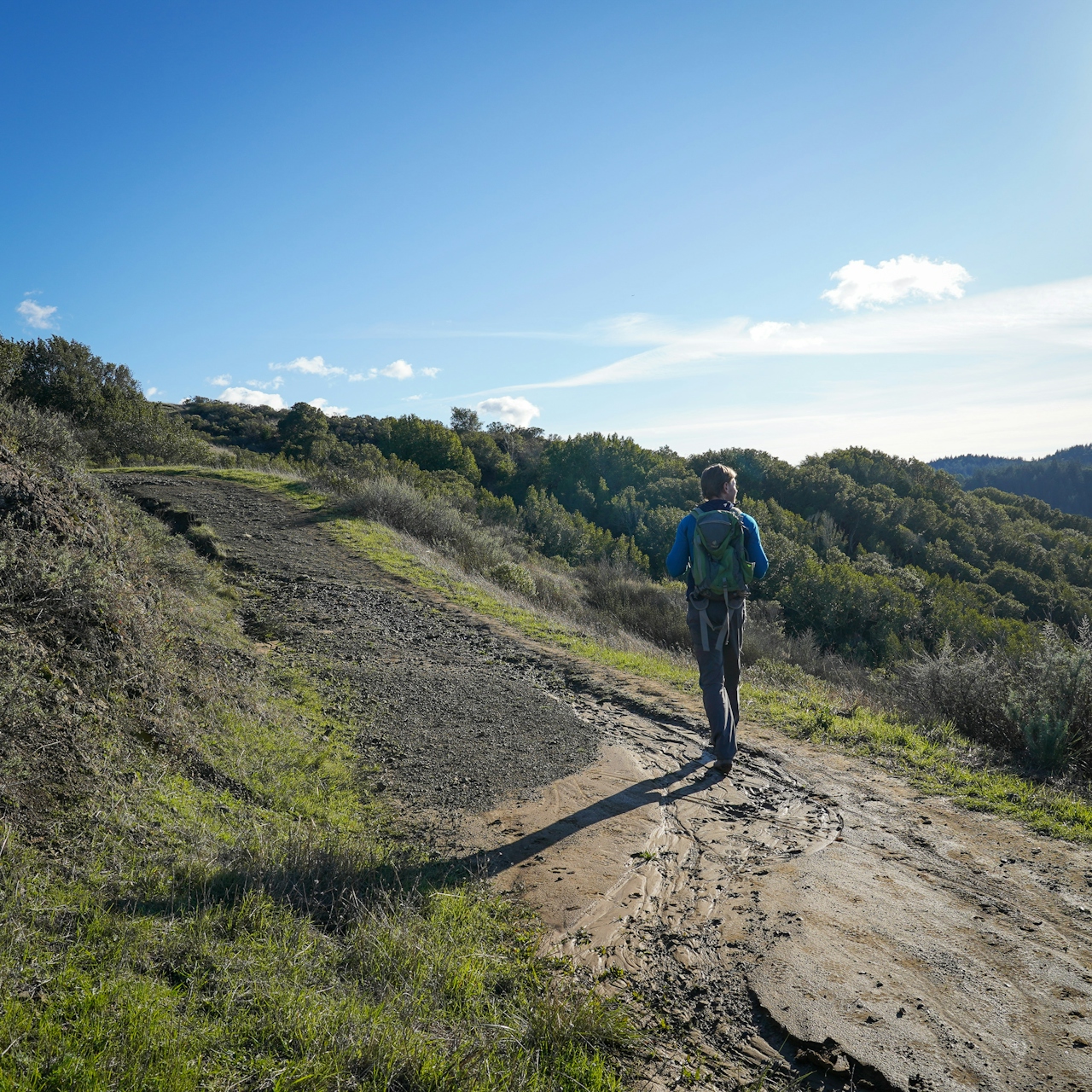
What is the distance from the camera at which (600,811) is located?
4.08 m

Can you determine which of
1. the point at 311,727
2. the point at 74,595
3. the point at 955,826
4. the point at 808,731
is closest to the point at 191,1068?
the point at 74,595

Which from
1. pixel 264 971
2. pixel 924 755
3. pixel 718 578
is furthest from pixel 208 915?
pixel 924 755

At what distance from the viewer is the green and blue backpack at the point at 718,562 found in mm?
4344

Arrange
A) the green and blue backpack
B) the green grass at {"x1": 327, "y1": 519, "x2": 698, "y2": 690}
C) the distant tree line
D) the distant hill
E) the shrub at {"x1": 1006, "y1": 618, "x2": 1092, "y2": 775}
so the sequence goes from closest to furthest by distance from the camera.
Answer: the green and blue backpack < the shrub at {"x1": 1006, "y1": 618, "x2": 1092, "y2": 775} < the green grass at {"x1": 327, "y1": 519, "x2": 698, "y2": 690} < the distant tree line < the distant hill

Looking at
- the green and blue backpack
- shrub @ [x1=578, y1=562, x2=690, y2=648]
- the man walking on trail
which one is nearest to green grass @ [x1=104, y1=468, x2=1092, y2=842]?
the man walking on trail

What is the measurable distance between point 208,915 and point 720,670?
3.25m

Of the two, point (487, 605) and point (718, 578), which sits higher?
point (718, 578)

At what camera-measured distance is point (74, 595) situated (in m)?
3.87

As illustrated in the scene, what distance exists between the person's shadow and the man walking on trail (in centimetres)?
31

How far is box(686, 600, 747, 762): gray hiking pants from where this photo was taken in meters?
4.46

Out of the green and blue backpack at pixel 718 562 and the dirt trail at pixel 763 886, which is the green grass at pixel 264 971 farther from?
the green and blue backpack at pixel 718 562

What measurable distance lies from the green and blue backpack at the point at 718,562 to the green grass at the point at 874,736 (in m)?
1.85

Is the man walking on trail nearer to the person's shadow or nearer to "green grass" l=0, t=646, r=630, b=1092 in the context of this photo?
the person's shadow

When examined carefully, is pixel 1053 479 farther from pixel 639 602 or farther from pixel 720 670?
pixel 720 670
